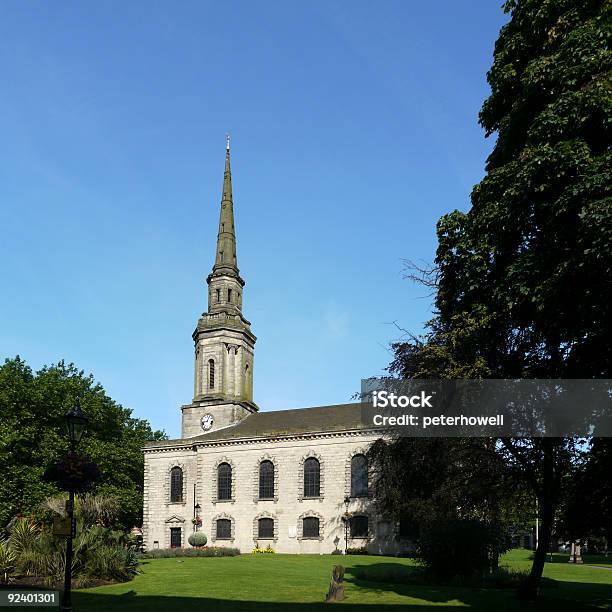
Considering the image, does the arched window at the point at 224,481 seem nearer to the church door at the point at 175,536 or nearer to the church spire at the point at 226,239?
the church door at the point at 175,536

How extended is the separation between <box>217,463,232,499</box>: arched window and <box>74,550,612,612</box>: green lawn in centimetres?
2631

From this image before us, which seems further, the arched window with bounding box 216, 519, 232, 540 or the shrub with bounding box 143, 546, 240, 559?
the arched window with bounding box 216, 519, 232, 540

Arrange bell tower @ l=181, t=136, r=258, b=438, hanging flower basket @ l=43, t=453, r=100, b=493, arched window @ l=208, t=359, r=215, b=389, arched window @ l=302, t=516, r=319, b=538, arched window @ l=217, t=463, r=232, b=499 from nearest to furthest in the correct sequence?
1. hanging flower basket @ l=43, t=453, r=100, b=493
2. arched window @ l=302, t=516, r=319, b=538
3. arched window @ l=217, t=463, r=232, b=499
4. bell tower @ l=181, t=136, r=258, b=438
5. arched window @ l=208, t=359, r=215, b=389

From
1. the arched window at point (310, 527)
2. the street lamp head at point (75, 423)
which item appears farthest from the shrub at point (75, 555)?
the arched window at point (310, 527)

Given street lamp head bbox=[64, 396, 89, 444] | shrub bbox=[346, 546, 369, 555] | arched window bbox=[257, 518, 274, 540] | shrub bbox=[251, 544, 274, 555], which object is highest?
street lamp head bbox=[64, 396, 89, 444]

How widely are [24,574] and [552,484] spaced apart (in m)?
17.6

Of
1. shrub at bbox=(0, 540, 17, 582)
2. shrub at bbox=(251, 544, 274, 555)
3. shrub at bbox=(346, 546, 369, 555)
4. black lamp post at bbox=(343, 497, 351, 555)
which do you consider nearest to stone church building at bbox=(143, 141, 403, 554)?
black lamp post at bbox=(343, 497, 351, 555)

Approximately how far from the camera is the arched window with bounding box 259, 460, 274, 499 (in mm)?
54094

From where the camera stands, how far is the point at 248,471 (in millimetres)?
54875

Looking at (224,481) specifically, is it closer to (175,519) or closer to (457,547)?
(175,519)

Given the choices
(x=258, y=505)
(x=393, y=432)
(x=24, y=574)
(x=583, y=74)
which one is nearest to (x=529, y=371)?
(x=393, y=432)

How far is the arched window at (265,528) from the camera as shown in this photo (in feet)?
175

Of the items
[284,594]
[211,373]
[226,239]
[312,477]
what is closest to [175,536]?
[312,477]

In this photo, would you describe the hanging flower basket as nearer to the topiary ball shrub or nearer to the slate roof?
the slate roof
